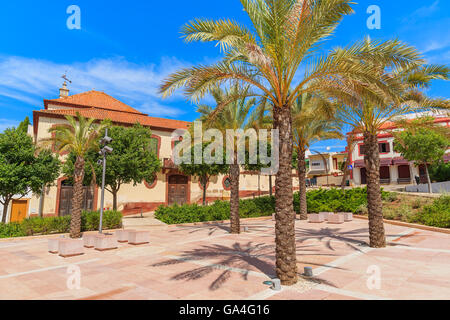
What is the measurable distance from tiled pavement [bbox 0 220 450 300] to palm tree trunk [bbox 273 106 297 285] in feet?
1.47

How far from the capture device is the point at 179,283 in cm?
663

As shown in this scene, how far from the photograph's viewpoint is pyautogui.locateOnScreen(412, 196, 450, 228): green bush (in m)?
14.3

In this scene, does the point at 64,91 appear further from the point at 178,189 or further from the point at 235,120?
the point at 235,120

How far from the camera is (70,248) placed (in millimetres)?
10195

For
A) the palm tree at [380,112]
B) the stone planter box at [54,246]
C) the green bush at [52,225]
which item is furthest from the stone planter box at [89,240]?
the palm tree at [380,112]

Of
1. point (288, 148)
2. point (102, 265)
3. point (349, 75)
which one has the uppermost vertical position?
point (349, 75)

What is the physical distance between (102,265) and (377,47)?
402 inches

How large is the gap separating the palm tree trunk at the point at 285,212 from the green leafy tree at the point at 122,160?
50.4ft

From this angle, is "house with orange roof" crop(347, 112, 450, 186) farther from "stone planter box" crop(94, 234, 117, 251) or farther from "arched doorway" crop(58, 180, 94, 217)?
"stone planter box" crop(94, 234, 117, 251)

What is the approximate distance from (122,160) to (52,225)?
5.93 metres

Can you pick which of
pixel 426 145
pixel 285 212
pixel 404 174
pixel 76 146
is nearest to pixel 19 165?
pixel 76 146

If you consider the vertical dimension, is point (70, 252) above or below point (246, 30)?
below

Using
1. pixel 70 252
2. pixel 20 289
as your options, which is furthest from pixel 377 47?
pixel 70 252

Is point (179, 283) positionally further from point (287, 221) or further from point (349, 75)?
point (349, 75)
